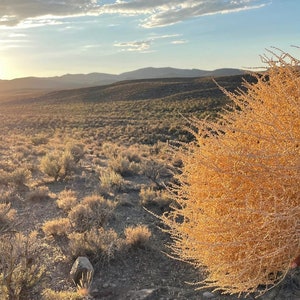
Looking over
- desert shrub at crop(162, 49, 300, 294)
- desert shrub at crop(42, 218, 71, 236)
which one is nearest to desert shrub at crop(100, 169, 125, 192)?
desert shrub at crop(42, 218, 71, 236)

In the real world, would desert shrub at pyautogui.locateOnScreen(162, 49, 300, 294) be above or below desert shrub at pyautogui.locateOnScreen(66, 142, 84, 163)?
above

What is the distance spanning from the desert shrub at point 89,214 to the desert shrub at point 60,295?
2.02 metres

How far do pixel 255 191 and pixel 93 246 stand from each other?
321 centimetres

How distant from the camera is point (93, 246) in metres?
6.73

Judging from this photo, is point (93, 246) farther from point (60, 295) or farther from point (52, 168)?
point (52, 168)

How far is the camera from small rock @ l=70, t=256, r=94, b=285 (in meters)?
6.05

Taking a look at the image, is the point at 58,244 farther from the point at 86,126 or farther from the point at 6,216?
the point at 86,126

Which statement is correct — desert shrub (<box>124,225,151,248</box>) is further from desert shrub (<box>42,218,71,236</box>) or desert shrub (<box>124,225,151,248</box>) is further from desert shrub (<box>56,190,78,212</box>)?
desert shrub (<box>56,190,78,212</box>)

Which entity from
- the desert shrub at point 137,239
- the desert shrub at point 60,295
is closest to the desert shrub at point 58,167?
the desert shrub at point 137,239

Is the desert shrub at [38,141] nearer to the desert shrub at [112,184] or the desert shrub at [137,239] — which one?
the desert shrub at [112,184]

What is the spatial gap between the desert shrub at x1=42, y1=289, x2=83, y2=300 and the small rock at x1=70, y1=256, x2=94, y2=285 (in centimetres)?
40

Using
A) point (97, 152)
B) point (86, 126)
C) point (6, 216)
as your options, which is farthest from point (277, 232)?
point (86, 126)

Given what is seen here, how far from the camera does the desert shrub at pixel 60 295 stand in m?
4.97

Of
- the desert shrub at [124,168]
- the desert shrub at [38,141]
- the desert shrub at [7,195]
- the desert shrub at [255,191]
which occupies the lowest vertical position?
the desert shrub at [38,141]
